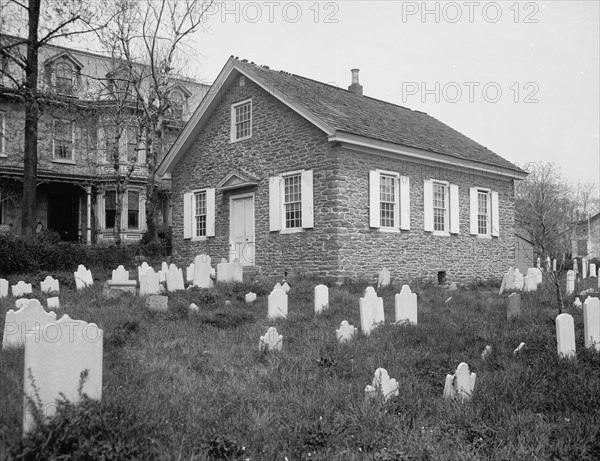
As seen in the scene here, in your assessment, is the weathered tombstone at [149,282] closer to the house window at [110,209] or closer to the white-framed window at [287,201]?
the white-framed window at [287,201]

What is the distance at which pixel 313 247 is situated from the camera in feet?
53.5

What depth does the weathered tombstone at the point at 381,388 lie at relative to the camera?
4.84 metres

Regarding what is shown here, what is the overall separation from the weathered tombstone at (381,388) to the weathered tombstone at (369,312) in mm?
2415

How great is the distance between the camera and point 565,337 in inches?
248

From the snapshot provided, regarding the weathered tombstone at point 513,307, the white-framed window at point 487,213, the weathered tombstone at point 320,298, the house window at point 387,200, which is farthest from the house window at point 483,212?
the weathered tombstone at point 320,298

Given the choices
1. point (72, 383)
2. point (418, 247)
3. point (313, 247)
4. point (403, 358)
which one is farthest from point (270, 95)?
point (72, 383)

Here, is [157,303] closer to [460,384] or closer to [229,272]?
[229,272]

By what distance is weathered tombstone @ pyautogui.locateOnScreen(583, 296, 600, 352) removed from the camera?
6.68 meters

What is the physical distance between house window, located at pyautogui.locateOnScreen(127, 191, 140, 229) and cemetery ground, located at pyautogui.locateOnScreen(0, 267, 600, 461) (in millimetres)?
24175

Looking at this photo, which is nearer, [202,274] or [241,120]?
[202,274]

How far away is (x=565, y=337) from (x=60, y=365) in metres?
5.32

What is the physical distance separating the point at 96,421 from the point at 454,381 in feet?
10.5

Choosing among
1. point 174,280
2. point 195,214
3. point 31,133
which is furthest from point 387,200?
point 31,133

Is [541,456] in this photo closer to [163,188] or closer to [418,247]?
[418,247]
